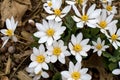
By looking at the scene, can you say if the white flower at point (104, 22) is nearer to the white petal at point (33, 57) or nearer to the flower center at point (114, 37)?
the flower center at point (114, 37)

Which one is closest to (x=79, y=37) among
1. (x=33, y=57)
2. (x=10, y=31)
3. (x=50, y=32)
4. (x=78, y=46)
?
(x=78, y=46)

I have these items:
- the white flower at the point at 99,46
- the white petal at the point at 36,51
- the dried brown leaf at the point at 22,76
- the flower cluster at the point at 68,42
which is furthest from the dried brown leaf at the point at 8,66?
the white flower at the point at 99,46

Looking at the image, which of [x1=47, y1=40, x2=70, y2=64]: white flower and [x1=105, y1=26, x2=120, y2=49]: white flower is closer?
[x1=47, y1=40, x2=70, y2=64]: white flower

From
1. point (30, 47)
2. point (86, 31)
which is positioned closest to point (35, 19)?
point (30, 47)

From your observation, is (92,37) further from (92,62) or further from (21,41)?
(21,41)

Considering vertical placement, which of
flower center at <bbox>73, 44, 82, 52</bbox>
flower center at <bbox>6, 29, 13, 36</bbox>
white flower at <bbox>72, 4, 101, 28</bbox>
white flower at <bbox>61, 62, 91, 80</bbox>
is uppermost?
white flower at <bbox>72, 4, 101, 28</bbox>

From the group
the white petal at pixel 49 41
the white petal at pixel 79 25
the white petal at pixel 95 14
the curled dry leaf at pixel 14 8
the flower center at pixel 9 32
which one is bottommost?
the white petal at pixel 49 41

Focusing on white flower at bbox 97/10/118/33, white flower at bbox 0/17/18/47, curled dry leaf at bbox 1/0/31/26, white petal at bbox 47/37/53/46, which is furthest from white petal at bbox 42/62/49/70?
curled dry leaf at bbox 1/0/31/26

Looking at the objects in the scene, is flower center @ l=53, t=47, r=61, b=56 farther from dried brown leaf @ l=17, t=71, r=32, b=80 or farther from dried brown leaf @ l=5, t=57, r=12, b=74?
dried brown leaf @ l=5, t=57, r=12, b=74
